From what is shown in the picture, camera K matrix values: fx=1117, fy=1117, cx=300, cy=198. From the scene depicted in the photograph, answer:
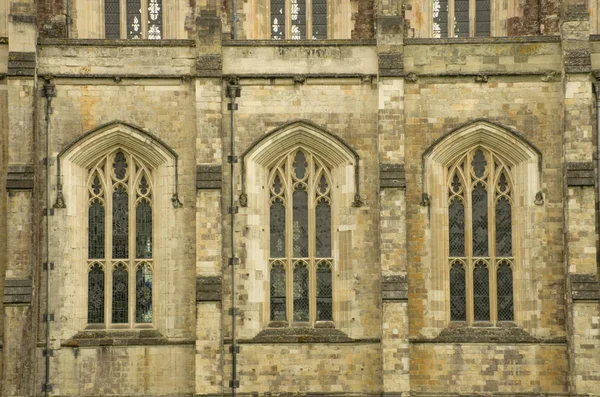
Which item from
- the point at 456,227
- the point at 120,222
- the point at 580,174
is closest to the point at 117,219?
the point at 120,222

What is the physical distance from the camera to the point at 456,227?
24.7 metres

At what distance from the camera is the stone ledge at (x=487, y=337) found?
944 inches

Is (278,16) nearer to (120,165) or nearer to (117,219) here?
(120,165)

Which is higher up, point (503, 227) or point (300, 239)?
point (503, 227)

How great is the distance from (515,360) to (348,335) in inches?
142

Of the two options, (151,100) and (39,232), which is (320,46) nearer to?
(151,100)

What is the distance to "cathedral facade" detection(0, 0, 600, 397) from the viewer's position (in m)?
23.8

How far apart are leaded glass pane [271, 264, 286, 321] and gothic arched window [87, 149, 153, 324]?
270 cm

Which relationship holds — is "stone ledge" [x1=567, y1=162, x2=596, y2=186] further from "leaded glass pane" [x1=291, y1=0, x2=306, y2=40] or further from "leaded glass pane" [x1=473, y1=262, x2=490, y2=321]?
"leaded glass pane" [x1=291, y1=0, x2=306, y2=40]

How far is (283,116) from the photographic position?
80.2ft

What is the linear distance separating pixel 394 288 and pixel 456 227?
225 cm

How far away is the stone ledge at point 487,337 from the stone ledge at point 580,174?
11.0 ft

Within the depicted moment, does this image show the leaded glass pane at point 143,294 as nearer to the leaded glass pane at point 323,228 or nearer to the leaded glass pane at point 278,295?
the leaded glass pane at point 278,295

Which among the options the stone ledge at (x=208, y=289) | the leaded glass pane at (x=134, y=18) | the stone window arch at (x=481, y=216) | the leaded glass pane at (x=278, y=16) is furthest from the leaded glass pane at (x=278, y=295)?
the leaded glass pane at (x=134, y=18)
